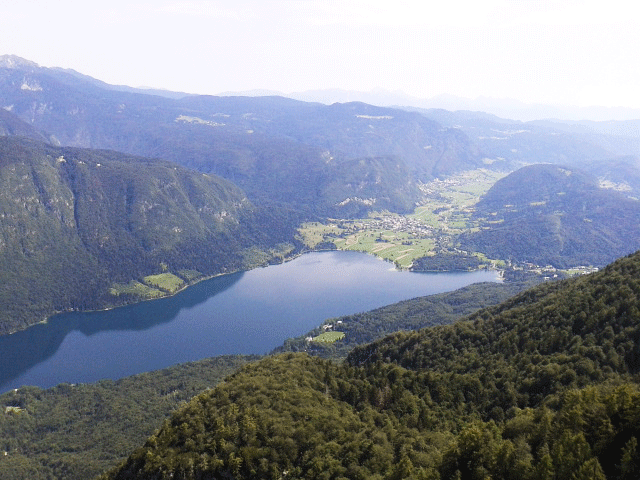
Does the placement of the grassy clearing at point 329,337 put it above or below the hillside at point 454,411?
below

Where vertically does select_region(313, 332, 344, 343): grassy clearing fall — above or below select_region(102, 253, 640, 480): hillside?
below

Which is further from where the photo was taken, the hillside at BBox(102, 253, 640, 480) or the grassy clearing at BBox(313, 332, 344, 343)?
the grassy clearing at BBox(313, 332, 344, 343)

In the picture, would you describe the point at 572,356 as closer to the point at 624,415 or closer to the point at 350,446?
the point at 624,415

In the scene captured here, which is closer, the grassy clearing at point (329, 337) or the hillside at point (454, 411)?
the hillside at point (454, 411)

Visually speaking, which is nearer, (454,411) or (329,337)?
(454,411)
